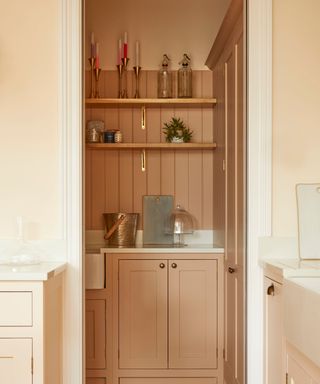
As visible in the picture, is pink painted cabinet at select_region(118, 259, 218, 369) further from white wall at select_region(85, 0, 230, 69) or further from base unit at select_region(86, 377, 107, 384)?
white wall at select_region(85, 0, 230, 69)

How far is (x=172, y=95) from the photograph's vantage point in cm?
381

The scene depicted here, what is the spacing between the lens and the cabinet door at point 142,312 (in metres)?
3.46

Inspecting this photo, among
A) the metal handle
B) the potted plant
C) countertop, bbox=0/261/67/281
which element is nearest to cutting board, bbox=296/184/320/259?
the metal handle

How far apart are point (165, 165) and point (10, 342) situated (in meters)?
2.12

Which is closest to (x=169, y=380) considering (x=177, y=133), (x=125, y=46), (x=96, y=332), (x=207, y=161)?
(x=96, y=332)

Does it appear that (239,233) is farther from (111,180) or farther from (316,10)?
(111,180)

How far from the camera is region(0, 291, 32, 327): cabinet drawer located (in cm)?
200

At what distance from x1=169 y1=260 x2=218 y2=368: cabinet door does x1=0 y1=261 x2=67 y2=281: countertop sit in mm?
1374

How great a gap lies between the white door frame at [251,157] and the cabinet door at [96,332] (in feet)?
3.40

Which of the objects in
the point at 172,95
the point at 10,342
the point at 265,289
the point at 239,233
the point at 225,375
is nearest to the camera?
the point at 10,342

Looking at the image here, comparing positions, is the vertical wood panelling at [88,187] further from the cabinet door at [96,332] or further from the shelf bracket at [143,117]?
the cabinet door at [96,332]

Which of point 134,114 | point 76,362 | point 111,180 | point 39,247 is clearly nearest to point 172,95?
point 134,114

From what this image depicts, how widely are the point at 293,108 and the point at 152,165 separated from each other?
1.61 meters

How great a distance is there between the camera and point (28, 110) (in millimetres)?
2432
